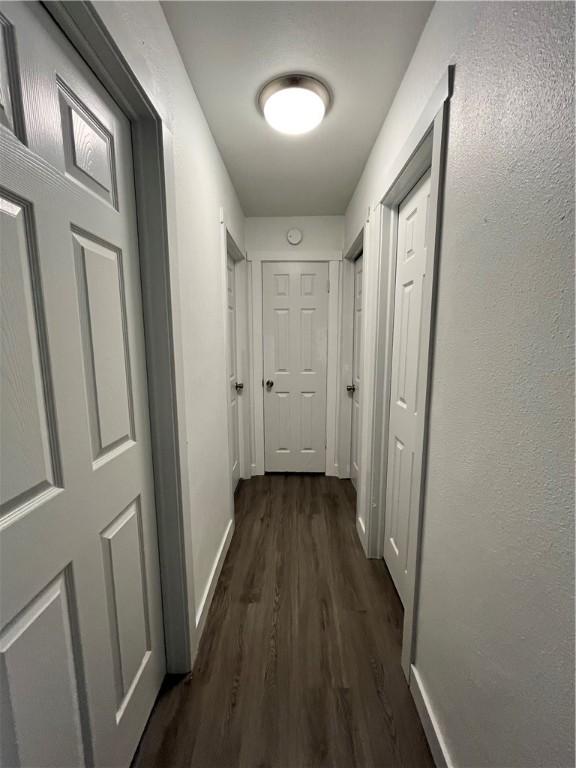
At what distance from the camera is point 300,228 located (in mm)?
2732

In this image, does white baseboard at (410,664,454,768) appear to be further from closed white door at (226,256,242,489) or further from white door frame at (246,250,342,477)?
white door frame at (246,250,342,477)

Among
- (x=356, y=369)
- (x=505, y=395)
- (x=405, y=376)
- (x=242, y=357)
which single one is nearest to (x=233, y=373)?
(x=242, y=357)

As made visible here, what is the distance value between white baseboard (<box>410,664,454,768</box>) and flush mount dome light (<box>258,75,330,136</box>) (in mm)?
2321

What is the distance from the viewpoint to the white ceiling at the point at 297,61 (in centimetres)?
101

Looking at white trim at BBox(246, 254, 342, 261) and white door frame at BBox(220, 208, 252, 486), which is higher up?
white trim at BBox(246, 254, 342, 261)

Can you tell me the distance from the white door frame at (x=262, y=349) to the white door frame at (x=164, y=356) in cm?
175

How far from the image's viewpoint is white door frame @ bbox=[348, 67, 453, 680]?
98cm

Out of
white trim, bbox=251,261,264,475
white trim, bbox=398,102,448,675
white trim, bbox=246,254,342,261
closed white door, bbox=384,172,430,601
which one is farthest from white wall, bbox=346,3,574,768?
white trim, bbox=251,261,264,475

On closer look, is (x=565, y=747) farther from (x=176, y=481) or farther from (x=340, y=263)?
(x=340, y=263)

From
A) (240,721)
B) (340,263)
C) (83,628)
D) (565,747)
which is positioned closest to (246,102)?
(340,263)

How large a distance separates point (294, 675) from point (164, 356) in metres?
1.36

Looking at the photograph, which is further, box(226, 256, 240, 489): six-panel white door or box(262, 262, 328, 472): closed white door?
box(262, 262, 328, 472): closed white door

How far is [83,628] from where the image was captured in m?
0.73

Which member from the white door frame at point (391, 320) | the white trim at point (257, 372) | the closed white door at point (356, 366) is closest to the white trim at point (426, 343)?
the white door frame at point (391, 320)
